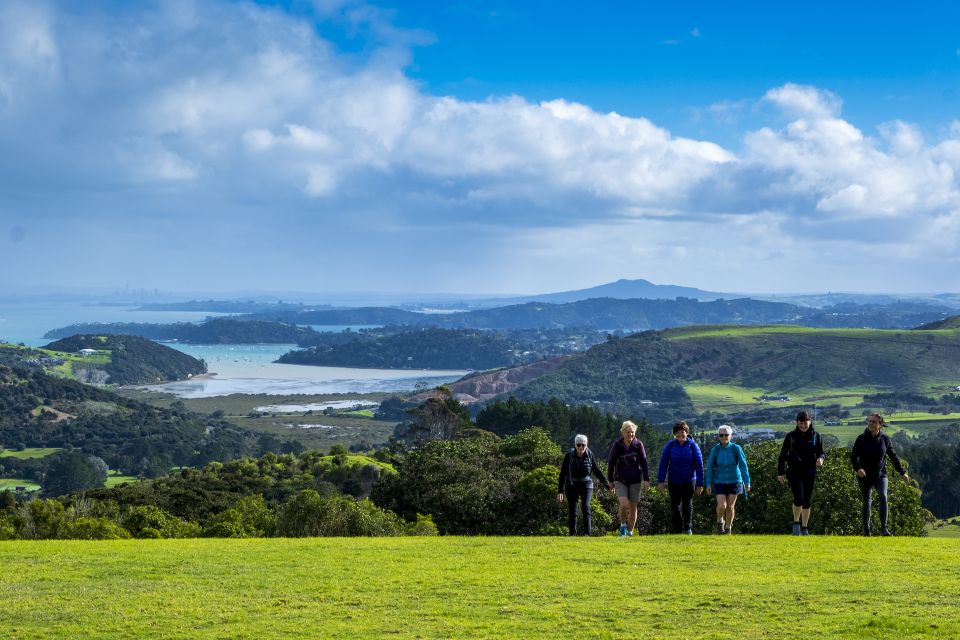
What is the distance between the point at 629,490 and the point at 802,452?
307cm

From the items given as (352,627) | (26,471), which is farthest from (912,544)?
(26,471)

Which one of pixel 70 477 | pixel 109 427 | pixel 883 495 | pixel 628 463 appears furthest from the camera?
pixel 109 427

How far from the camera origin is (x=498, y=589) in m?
11.8

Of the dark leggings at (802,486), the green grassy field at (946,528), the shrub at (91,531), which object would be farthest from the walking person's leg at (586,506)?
the green grassy field at (946,528)

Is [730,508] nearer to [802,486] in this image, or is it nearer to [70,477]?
[802,486]

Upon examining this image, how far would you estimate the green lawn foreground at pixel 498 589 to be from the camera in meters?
10.0

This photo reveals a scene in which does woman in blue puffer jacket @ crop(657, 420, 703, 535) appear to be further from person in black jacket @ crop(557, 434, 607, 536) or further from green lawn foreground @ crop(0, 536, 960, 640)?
person in black jacket @ crop(557, 434, 607, 536)

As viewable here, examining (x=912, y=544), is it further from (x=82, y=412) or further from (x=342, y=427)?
(x=82, y=412)

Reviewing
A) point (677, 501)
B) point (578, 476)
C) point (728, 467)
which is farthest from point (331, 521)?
point (728, 467)

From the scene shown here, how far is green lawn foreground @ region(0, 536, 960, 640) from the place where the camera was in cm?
1000

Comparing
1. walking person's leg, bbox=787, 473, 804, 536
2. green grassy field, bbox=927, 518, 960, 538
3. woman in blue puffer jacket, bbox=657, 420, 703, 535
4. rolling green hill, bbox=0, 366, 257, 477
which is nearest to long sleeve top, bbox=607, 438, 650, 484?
woman in blue puffer jacket, bbox=657, 420, 703, 535

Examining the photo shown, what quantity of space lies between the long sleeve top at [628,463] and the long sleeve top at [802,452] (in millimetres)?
2382

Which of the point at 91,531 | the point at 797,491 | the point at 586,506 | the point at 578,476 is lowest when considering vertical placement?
the point at 91,531

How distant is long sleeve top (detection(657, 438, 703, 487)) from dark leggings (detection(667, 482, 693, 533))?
0.11 metres
